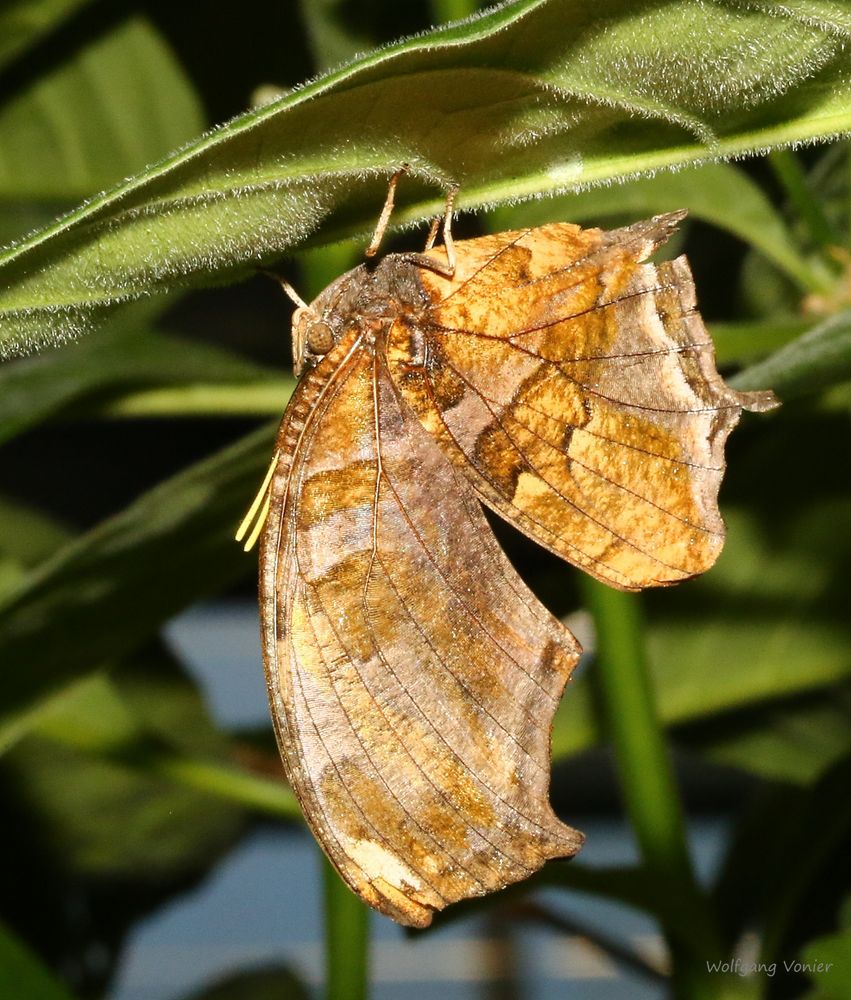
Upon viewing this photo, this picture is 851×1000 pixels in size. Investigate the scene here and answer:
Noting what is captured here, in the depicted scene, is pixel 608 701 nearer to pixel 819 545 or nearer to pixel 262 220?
pixel 819 545

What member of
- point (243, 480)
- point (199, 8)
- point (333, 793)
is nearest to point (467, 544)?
point (333, 793)

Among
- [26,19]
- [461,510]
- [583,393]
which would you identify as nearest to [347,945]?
[461,510]

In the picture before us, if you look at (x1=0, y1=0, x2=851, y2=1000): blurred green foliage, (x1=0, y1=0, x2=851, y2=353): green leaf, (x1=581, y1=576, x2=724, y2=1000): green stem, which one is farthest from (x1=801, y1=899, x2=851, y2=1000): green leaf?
(x1=0, y1=0, x2=851, y2=353): green leaf

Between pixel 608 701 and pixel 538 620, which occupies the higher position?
pixel 538 620

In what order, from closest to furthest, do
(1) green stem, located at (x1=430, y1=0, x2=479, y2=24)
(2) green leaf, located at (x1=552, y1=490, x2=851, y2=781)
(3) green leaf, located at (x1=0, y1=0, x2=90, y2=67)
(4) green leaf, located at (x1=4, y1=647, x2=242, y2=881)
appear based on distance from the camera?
(1) green stem, located at (x1=430, y1=0, x2=479, y2=24) < (3) green leaf, located at (x1=0, y1=0, x2=90, y2=67) < (2) green leaf, located at (x1=552, y1=490, x2=851, y2=781) < (4) green leaf, located at (x1=4, y1=647, x2=242, y2=881)

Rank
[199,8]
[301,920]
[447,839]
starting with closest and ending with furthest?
[447,839] → [199,8] → [301,920]

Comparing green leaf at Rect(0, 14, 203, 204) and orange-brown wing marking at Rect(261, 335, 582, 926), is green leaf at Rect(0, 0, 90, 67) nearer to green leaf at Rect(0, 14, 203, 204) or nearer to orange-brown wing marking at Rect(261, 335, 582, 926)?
green leaf at Rect(0, 14, 203, 204)
